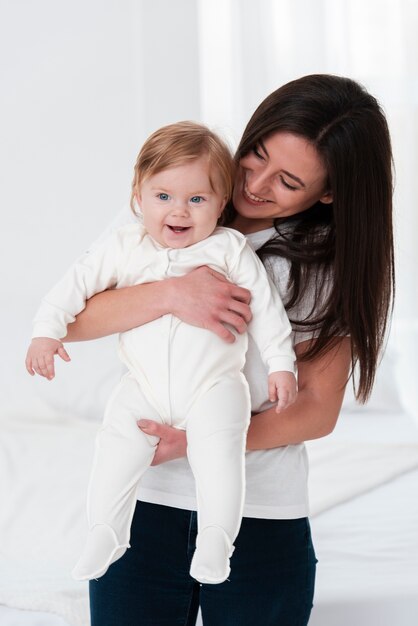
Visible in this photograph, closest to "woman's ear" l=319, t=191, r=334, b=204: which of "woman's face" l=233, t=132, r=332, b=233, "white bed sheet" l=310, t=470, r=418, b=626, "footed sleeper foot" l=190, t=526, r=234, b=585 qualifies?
"woman's face" l=233, t=132, r=332, b=233

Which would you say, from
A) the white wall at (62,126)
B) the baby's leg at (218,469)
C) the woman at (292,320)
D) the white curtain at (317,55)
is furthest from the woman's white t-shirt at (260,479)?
the white curtain at (317,55)

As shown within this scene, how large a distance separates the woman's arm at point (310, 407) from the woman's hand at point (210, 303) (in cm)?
14

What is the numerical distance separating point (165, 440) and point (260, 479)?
Answer: 185 mm

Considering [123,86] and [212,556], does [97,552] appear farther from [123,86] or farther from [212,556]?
[123,86]

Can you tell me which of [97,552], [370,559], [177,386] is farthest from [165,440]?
[370,559]

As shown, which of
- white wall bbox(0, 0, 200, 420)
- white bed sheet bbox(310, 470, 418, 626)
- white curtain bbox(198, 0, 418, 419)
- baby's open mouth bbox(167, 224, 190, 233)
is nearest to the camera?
baby's open mouth bbox(167, 224, 190, 233)

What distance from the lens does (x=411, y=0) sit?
11.7 ft

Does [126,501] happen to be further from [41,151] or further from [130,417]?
[41,151]

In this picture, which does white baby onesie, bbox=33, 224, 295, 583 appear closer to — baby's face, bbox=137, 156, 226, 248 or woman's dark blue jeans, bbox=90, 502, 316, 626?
baby's face, bbox=137, 156, 226, 248

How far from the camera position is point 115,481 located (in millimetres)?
1362

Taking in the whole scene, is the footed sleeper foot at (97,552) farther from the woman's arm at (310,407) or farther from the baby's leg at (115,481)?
the woman's arm at (310,407)

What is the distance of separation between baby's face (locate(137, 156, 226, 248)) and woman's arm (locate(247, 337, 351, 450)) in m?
0.27

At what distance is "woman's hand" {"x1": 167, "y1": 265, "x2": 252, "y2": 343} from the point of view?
142 cm

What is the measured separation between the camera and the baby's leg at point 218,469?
1.30 metres
